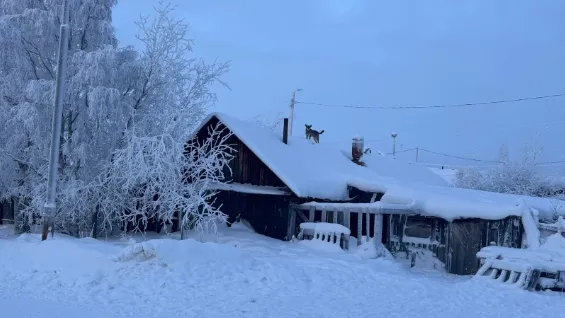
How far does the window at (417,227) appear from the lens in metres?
16.6

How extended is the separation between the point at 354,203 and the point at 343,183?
58.0 inches

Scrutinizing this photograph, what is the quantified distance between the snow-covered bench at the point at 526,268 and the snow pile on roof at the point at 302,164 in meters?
5.60

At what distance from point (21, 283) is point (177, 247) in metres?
2.82

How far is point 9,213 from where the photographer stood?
70.1 ft

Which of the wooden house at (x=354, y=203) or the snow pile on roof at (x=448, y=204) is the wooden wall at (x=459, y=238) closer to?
the wooden house at (x=354, y=203)

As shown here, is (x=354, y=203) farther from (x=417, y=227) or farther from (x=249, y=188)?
(x=249, y=188)

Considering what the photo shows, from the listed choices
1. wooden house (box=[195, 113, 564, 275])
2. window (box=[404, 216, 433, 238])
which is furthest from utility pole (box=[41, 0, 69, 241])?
window (box=[404, 216, 433, 238])

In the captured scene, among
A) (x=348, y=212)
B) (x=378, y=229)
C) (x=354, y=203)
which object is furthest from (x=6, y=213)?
(x=378, y=229)

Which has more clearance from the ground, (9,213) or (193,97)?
(193,97)

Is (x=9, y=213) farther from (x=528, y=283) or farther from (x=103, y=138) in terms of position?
(x=528, y=283)

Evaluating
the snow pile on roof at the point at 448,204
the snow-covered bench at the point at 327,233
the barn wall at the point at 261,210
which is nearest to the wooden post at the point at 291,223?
the barn wall at the point at 261,210

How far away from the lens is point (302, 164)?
19.7 metres

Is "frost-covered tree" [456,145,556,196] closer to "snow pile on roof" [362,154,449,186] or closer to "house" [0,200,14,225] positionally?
"snow pile on roof" [362,154,449,186]

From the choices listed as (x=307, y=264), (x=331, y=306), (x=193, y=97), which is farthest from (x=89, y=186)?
(x=331, y=306)
